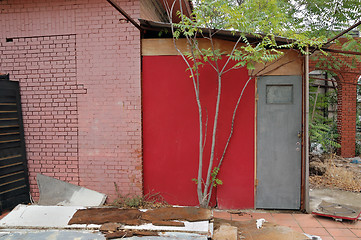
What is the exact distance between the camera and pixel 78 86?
182 inches

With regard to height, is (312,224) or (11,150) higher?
(11,150)

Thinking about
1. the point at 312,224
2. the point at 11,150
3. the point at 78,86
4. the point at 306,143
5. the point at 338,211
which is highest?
the point at 78,86

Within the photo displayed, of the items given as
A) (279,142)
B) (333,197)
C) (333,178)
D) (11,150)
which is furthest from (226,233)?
(333,178)

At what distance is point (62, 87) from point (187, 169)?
2784mm

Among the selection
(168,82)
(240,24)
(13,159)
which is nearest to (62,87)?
(13,159)

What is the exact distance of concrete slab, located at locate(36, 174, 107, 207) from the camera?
455 centimetres

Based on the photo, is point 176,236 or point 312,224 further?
point 312,224

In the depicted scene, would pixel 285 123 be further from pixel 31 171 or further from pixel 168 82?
pixel 31 171

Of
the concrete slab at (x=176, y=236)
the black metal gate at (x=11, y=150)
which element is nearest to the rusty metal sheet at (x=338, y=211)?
the concrete slab at (x=176, y=236)

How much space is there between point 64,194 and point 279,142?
4.03 meters

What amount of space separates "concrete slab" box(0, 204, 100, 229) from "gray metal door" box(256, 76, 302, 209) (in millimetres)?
2896

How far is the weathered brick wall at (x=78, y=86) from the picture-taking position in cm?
452

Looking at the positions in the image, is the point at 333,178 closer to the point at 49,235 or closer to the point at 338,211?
the point at 338,211

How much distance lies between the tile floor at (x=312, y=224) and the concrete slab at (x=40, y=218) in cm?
234
